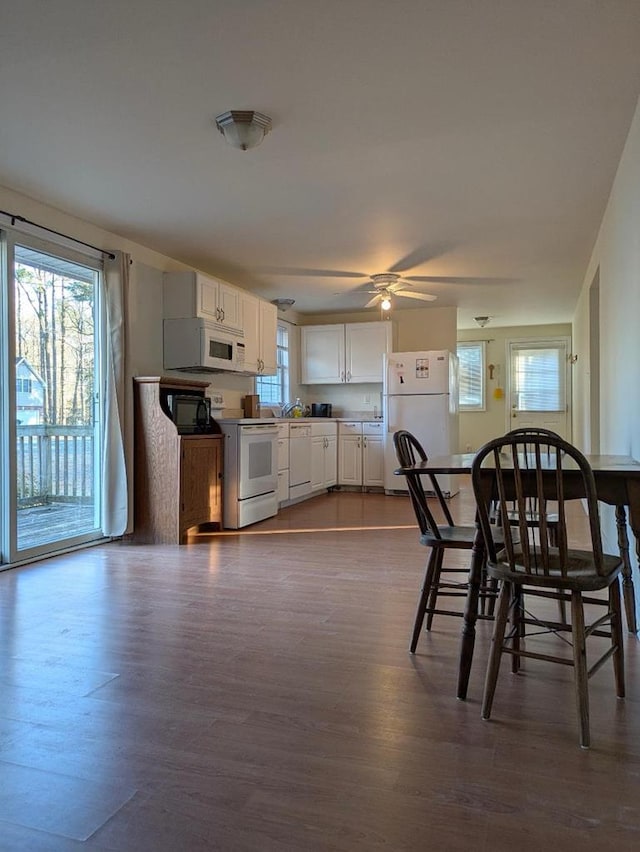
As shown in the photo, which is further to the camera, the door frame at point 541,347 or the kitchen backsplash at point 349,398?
the door frame at point 541,347

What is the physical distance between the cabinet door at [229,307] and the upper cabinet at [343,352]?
2.12m

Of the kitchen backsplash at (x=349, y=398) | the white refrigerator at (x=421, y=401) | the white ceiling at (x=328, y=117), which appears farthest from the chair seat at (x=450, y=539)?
the kitchen backsplash at (x=349, y=398)

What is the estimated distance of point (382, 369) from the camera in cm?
732

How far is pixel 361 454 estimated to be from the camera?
725cm

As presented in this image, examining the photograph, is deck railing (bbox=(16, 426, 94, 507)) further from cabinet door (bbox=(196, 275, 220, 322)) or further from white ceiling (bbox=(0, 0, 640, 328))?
white ceiling (bbox=(0, 0, 640, 328))

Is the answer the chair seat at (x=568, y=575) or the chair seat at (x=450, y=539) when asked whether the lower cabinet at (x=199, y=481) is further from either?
the chair seat at (x=568, y=575)

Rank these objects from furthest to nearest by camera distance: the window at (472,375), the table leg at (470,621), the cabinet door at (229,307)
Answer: the window at (472,375) → the cabinet door at (229,307) → the table leg at (470,621)

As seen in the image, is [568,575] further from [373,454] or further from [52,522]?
[373,454]

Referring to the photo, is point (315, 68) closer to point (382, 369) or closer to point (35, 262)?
point (35, 262)

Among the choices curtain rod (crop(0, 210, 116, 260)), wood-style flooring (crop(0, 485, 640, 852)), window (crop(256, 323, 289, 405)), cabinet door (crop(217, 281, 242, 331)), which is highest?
curtain rod (crop(0, 210, 116, 260))

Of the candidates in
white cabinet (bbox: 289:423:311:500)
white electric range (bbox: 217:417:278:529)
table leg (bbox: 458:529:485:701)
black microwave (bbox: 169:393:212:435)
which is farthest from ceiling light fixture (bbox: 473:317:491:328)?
table leg (bbox: 458:529:485:701)

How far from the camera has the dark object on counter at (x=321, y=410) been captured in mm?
7703

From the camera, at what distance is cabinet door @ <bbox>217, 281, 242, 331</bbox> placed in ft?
17.6

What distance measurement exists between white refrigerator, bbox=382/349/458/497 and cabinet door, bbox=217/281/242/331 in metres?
2.05
